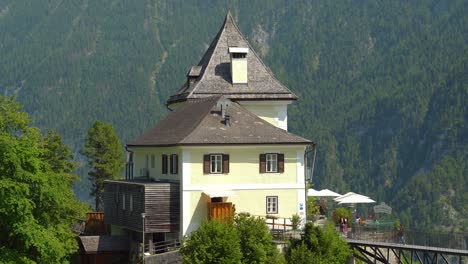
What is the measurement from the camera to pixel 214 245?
48.8 meters

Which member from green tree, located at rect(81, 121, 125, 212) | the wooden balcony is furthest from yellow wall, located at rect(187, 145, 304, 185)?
green tree, located at rect(81, 121, 125, 212)

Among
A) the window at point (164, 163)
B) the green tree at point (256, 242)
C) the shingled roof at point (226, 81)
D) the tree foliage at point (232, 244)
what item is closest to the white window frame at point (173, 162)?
the window at point (164, 163)

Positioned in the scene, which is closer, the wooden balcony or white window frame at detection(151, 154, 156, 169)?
the wooden balcony

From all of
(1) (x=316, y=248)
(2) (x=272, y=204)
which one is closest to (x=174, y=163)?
(2) (x=272, y=204)

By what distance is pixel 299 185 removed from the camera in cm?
5719

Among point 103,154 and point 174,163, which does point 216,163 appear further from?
point 103,154

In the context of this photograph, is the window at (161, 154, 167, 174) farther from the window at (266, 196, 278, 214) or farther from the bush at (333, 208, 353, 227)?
the bush at (333, 208, 353, 227)

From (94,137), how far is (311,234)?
4469 centimetres

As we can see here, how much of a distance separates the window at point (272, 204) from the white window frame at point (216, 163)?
2.97 m

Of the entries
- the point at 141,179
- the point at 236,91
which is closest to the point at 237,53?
the point at 236,91

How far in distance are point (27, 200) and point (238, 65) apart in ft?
74.6

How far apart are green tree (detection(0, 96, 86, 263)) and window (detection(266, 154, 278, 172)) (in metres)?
10.1

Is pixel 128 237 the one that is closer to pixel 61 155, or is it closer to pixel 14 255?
pixel 14 255

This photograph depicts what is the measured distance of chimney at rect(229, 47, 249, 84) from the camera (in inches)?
2633
